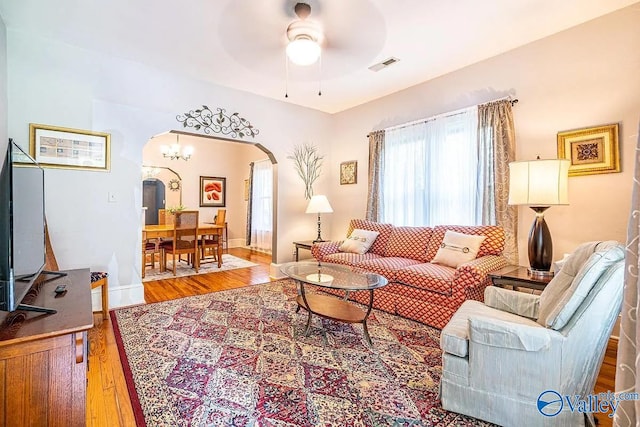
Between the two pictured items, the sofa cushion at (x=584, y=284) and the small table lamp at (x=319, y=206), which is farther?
the small table lamp at (x=319, y=206)

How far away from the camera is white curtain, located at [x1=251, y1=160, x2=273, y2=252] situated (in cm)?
675

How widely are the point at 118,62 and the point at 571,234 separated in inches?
194

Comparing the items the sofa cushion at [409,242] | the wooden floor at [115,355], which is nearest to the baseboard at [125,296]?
the wooden floor at [115,355]

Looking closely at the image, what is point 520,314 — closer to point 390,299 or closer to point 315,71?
point 390,299

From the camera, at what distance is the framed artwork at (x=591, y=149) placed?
2.46 m

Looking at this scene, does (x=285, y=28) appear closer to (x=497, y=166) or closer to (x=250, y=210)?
(x=497, y=166)

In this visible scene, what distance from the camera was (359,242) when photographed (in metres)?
3.98

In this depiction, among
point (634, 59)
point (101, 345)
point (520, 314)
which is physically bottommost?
point (101, 345)

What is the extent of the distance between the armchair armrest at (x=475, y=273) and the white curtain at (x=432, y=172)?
777 millimetres

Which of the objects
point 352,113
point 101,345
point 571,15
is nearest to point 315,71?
point 352,113

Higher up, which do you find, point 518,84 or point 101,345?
point 518,84

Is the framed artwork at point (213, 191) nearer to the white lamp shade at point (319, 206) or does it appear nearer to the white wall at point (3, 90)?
the white lamp shade at point (319, 206)

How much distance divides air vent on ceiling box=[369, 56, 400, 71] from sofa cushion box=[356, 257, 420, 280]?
224 centimetres

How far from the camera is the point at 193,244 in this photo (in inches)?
195
